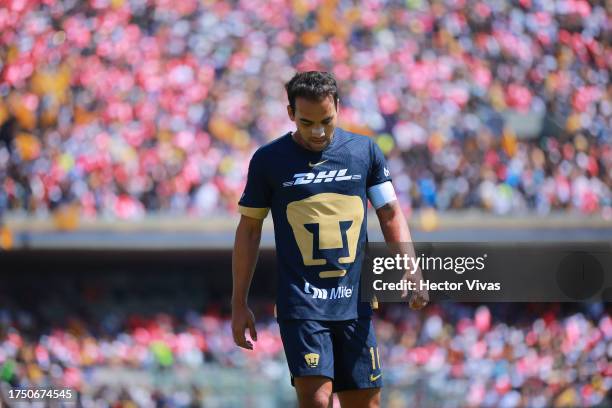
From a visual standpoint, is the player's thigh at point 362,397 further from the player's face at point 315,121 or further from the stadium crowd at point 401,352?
the stadium crowd at point 401,352

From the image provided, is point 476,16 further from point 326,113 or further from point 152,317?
point 326,113

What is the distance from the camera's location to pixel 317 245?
3711 millimetres

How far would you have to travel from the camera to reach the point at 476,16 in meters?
11.6

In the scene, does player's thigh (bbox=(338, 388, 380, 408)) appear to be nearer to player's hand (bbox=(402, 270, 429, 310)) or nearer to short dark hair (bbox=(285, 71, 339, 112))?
player's hand (bbox=(402, 270, 429, 310))

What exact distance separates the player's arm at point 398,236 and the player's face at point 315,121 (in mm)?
343

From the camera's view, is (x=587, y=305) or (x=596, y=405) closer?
(x=596, y=405)

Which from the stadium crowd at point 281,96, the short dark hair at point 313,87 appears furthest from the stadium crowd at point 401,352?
the short dark hair at point 313,87

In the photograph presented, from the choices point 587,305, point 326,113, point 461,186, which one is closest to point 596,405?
point 587,305

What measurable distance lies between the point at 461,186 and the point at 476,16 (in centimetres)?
243

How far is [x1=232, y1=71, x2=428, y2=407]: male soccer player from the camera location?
3680mm

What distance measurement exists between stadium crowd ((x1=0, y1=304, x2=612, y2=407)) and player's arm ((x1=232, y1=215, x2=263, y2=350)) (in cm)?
467

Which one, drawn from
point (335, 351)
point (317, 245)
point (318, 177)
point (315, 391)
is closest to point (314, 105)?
point (318, 177)

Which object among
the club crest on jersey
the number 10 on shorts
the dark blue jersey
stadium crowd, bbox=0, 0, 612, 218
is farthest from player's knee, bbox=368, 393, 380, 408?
stadium crowd, bbox=0, 0, 612, 218

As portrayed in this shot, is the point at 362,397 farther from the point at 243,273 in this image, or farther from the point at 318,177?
the point at 318,177
